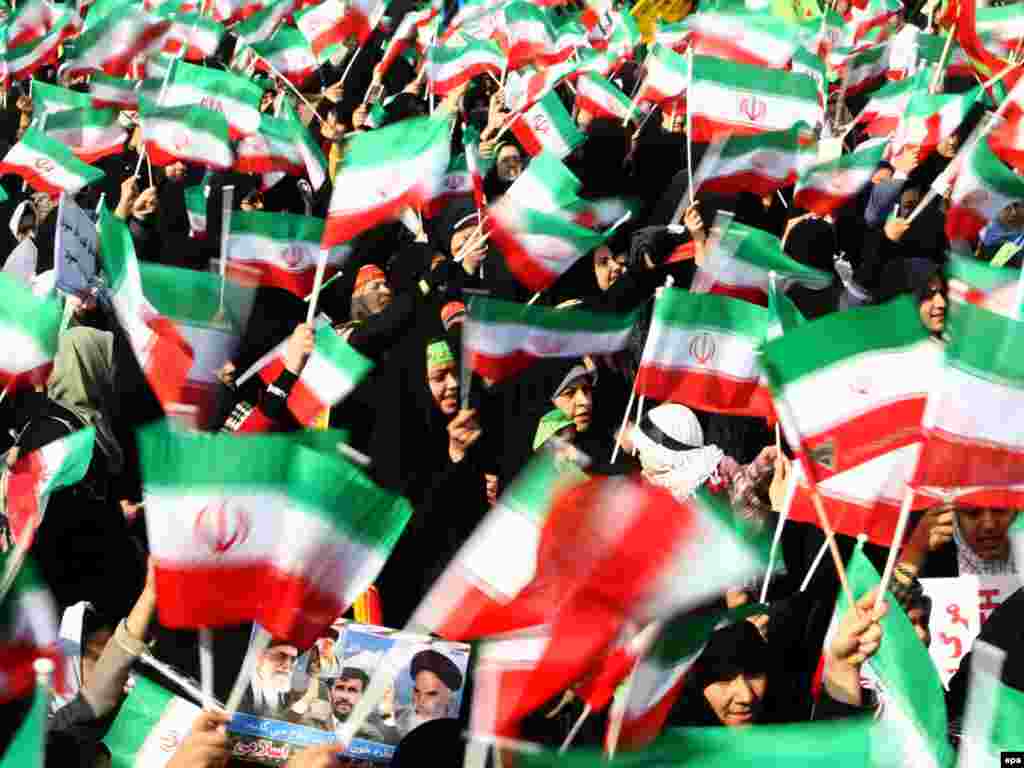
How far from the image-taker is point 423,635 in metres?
4.45

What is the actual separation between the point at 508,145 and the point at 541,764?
286 inches

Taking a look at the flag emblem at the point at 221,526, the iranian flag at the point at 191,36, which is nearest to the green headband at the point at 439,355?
the flag emblem at the point at 221,526

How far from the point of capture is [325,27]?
1210cm

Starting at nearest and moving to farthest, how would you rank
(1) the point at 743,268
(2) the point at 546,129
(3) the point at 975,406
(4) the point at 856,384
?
(3) the point at 975,406 → (4) the point at 856,384 → (1) the point at 743,268 → (2) the point at 546,129

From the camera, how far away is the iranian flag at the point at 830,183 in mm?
8430

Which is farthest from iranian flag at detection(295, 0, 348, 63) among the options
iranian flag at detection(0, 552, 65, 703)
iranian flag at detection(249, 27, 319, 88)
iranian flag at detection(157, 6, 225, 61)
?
iranian flag at detection(0, 552, 65, 703)

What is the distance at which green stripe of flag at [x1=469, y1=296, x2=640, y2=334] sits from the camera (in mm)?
6219

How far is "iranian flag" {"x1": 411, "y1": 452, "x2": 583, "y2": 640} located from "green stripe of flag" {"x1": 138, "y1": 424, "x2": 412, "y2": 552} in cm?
38

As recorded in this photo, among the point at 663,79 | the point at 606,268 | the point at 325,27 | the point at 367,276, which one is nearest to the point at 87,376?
the point at 367,276

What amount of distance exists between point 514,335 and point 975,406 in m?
2.52

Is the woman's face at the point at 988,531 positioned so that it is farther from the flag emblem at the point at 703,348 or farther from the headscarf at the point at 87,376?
the headscarf at the point at 87,376

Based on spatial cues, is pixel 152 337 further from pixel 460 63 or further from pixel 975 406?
pixel 460 63

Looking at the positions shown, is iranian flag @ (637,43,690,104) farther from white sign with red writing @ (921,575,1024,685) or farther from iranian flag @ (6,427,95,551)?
white sign with red writing @ (921,575,1024,685)

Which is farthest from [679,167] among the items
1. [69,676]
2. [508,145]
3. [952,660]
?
[69,676]
